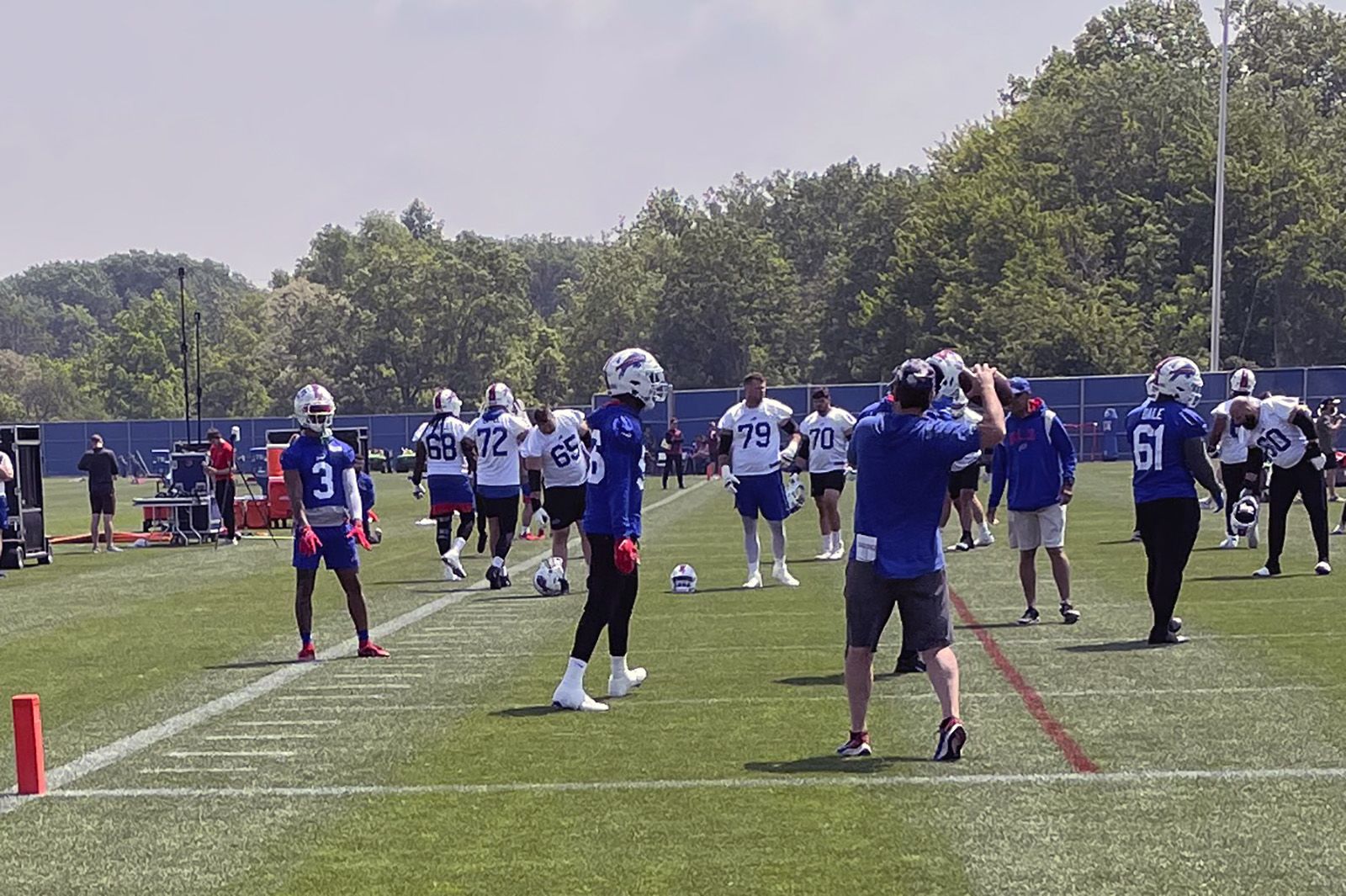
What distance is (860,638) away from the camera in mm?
8375

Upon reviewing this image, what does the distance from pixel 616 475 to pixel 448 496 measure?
9817 millimetres

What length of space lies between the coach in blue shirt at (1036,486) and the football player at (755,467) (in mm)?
3946

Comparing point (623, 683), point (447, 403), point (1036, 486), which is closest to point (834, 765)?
point (623, 683)

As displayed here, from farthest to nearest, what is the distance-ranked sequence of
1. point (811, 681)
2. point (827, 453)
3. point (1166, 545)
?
point (827, 453)
point (1166, 545)
point (811, 681)

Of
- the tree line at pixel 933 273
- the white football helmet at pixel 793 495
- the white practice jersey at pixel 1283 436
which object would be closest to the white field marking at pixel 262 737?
the white football helmet at pixel 793 495

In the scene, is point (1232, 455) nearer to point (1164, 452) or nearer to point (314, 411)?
point (1164, 452)

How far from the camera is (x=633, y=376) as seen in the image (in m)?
10.2

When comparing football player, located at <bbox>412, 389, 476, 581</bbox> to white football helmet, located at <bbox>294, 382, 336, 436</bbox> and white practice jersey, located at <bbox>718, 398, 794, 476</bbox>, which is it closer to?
white practice jersey, located at <bbox>718, 398, 794, 476</bbox>

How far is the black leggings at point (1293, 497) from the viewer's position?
658 inches

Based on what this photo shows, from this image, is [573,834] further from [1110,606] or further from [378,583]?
[378,583]

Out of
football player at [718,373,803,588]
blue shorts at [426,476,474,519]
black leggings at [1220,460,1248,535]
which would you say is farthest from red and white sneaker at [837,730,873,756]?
black leggings at [1220,460,1248,535]

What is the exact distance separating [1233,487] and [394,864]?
16.7 m

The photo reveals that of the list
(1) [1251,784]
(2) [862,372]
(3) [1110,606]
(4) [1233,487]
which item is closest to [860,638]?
(1) [1251,784]

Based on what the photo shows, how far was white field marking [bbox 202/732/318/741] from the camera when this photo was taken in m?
9.41
